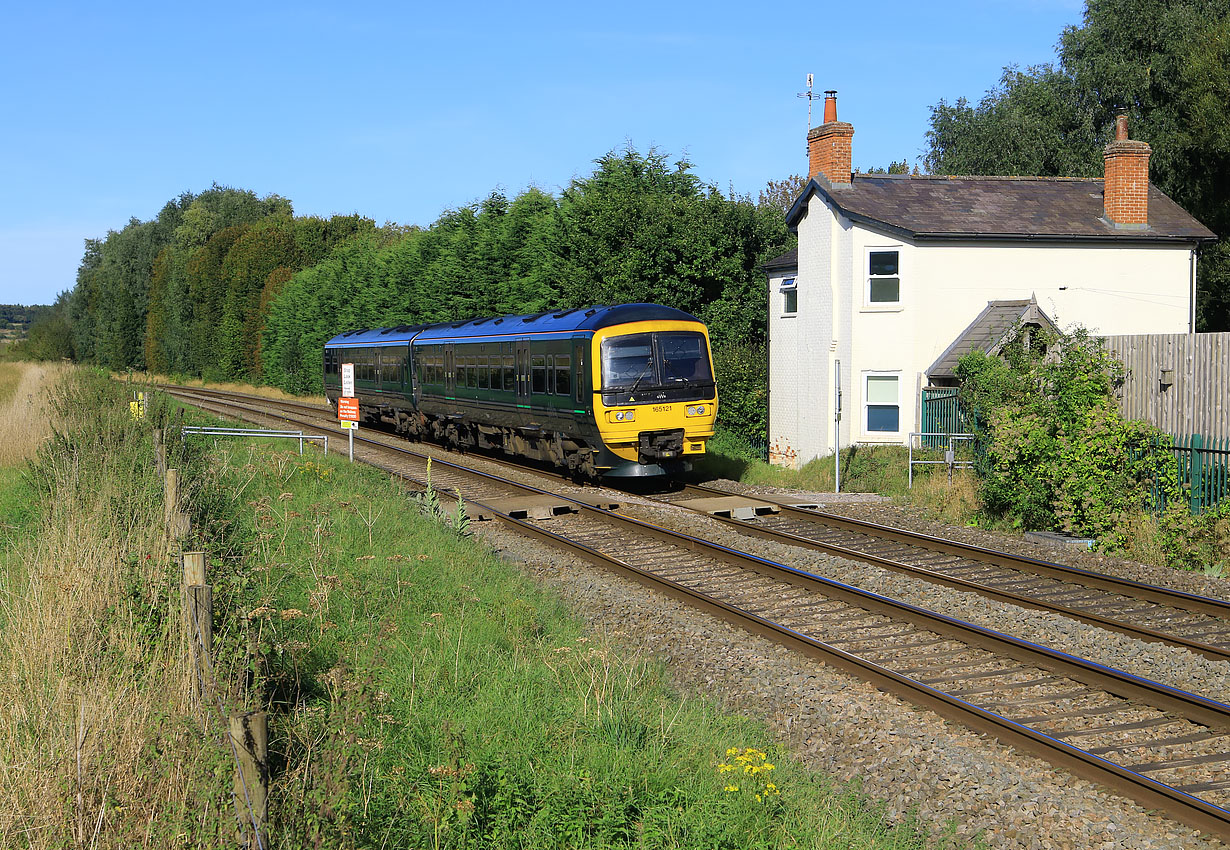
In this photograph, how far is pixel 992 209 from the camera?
25172mm

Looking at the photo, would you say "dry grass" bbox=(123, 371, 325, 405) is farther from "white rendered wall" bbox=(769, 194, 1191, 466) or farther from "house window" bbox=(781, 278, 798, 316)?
"white rendered wall" bbox=(769, 194, 1191, 466)

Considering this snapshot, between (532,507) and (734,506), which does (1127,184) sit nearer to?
(734,506)

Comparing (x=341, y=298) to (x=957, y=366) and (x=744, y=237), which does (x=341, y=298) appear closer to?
(x=744, y=237)

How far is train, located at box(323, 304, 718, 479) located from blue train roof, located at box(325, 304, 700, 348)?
0.11 feet

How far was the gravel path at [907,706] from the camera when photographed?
238 inches

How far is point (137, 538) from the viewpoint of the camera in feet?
27.8

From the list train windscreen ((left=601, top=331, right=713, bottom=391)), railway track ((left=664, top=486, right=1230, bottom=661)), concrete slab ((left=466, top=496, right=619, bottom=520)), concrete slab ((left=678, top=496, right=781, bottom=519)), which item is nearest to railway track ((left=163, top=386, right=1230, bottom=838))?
railway track ((left=664, top=486, right=1230, bottom=661))

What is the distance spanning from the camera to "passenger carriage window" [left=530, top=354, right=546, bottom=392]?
2111cm

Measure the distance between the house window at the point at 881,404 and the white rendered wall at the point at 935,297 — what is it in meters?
0.13

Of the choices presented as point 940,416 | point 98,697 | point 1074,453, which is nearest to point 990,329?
point 940,416

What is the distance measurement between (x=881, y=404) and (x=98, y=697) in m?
20.8

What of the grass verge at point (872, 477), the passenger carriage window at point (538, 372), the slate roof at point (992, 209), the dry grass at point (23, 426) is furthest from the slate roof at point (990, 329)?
the dry grass at point (23, 426)

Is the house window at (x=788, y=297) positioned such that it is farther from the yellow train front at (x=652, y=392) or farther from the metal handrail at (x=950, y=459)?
the yellow train front at (x=652, y=392)

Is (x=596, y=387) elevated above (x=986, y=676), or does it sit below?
above
